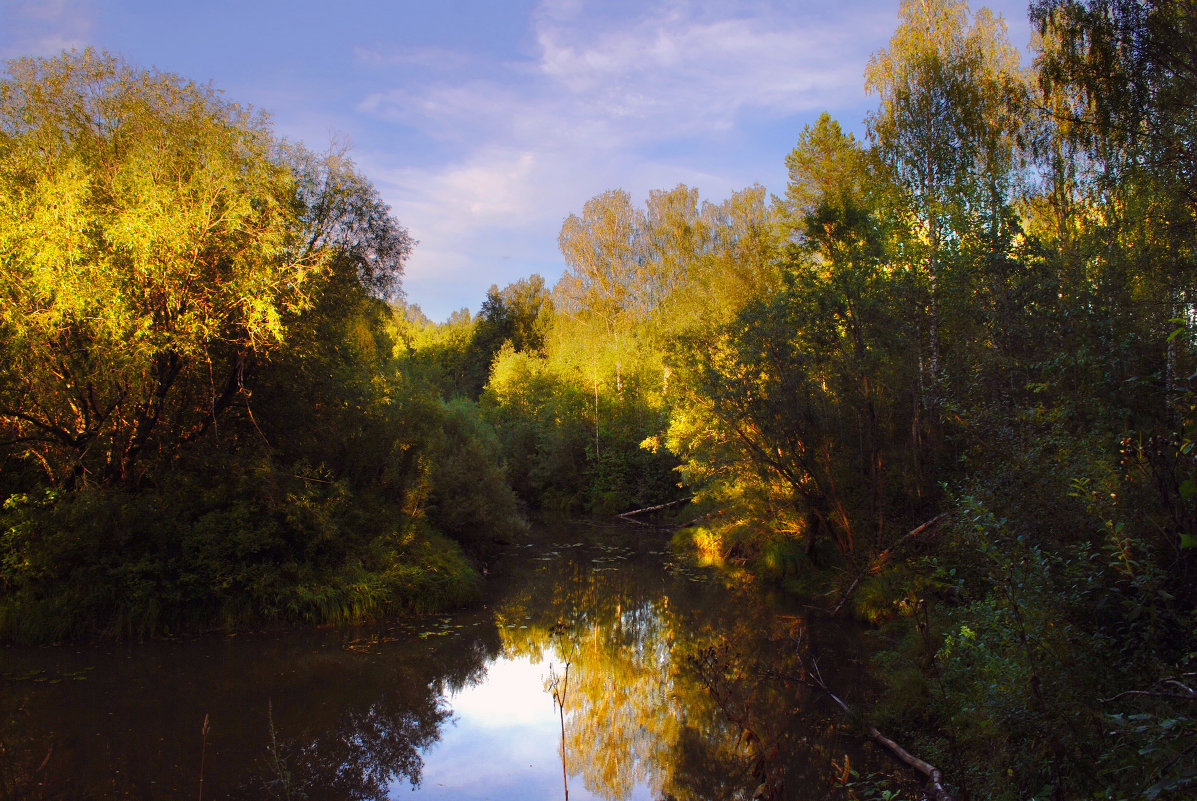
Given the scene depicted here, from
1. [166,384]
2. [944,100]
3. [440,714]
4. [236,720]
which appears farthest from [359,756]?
[944,100]

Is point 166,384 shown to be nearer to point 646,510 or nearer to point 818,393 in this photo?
point 818,393

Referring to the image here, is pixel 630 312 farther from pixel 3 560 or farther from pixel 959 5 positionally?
pixel 3 560

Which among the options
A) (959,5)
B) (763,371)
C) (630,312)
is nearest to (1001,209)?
(763,371)

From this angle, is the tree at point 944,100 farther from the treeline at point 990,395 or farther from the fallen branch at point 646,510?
the fallen branch at point 646,510

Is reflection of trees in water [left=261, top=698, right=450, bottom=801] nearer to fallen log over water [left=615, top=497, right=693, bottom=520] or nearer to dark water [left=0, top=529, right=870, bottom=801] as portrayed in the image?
dark water [left=0, top=529, right=870, bottom=801]

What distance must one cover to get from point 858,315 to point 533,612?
8.84 meters

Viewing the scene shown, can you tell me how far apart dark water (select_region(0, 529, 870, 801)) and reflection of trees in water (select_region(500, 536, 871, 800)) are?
0.11 ft

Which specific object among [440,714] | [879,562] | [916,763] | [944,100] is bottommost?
[440,714]

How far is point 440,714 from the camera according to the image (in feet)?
30.1

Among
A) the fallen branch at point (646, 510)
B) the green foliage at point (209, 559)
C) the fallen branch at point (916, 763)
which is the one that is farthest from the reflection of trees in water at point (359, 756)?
the fallen branch at point (646, 510)

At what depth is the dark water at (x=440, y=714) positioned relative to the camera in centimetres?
694

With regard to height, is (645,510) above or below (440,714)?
below

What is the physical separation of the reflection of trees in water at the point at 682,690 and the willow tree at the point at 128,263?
6951mm

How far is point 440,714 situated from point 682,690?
3326 millimetres
